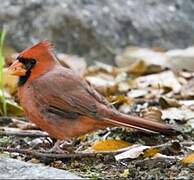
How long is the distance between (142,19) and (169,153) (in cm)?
333

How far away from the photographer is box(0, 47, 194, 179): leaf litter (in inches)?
143

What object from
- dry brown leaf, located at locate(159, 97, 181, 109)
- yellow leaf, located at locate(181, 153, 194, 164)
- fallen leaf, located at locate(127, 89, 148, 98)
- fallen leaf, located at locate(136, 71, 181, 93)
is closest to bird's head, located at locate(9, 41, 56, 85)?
yellow leaf, located at locate(181, 153, 194, 164)

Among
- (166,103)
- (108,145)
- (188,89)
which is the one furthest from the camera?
(188,89)

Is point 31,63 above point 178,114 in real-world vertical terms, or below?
above

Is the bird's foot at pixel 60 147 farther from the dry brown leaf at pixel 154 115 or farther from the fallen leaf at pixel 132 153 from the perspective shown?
the dry brown leaf at pixel 154 115

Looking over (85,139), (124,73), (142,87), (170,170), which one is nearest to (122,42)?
(124,73)

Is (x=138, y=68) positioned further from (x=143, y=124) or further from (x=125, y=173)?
(x=125, y=173)

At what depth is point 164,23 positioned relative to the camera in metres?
7.09

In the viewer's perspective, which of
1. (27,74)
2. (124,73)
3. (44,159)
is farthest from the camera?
(124,73)

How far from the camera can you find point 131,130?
13.9ft

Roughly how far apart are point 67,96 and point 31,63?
0.99 feet

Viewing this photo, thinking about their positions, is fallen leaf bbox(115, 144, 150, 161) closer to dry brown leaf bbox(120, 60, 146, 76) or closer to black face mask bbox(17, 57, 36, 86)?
black face mask bbox(17, 57, 36, 86)

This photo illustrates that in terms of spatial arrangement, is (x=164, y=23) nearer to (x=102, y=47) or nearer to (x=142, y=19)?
(x=142, y=19)

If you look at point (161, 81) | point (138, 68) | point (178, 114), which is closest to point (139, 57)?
point (138, 68)
